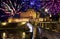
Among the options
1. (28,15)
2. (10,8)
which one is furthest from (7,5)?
(28,15)

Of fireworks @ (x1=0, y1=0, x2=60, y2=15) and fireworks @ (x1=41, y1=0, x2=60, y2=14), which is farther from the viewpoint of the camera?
fireworks @ (x1=41, y1=0, x2=60, y2=14)

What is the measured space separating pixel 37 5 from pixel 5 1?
4.01 m

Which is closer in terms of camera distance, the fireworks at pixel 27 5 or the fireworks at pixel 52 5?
the fireworks at pixel 27 5

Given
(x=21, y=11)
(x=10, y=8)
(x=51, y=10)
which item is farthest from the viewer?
(x=51, y=10)

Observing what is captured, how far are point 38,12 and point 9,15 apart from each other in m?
3.59

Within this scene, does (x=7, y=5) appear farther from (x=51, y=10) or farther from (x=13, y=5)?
(x=51, y=10)

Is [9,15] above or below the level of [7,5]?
below

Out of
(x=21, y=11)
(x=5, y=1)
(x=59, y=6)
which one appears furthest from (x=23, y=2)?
(x=59, y=6)

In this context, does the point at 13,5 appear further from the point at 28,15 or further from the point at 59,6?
the point at 59,6

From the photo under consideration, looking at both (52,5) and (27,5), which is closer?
(52,5)

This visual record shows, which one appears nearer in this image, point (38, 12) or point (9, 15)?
point (9, 15)

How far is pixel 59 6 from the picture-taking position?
1892cm

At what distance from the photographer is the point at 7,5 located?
16.8m

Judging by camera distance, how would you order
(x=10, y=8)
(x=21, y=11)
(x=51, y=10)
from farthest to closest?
1. (x=51, y=10)
2. (x=21, y=11)
3. (x=10, y=8)
